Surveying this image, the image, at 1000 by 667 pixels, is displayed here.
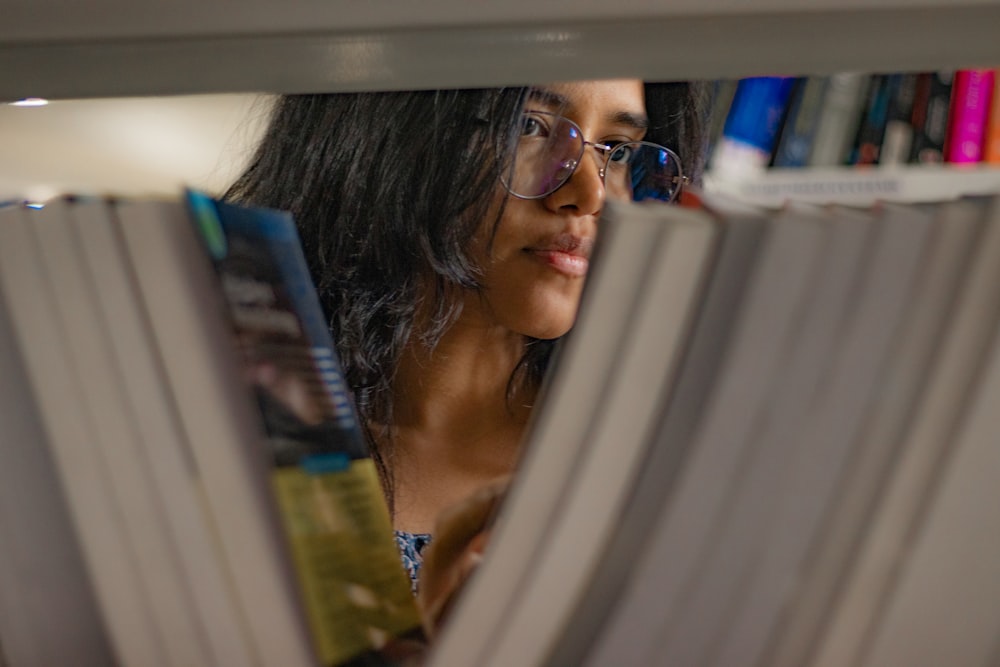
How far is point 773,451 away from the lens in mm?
339

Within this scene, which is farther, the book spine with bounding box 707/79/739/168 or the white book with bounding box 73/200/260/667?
the book spine with bounding box 707/79/739/168

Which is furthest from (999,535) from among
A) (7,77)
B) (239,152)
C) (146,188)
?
(146,188)

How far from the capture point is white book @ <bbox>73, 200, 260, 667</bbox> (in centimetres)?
34

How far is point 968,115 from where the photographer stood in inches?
65.3

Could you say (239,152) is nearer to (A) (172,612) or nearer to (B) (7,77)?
(B) (7,77)

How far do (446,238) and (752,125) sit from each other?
2.99 ft

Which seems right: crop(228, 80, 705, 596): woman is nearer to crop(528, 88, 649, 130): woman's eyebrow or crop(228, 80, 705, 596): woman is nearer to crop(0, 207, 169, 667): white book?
crop(528, 88, 649, 130): woman's eyebrow

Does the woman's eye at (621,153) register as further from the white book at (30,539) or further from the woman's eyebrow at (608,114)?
the white book at (30,539)

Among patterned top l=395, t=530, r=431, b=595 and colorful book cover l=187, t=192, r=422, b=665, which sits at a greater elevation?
colorful book cover l=187, t=192, r=422, b=665

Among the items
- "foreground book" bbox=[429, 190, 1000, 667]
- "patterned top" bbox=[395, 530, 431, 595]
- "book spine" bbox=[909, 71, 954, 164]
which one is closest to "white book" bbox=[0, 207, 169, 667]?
"foreground book" bbox=[429, 190, 1000, 667]

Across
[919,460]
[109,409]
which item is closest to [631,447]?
[919,460]

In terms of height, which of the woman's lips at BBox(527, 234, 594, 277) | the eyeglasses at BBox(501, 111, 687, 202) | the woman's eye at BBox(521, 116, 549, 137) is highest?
the woman's eye at BBox(521, 116, 549, 137)

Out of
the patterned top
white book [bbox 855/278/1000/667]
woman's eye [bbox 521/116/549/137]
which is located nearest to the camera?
white book [bbox 855/278/1000/667]

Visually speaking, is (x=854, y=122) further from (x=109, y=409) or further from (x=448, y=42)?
(x=109, y=409)
